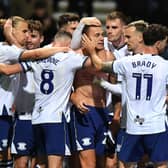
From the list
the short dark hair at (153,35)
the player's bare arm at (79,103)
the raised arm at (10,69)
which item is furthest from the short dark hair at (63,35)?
the short dark hair at (153,35)

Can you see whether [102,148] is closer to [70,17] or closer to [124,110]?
[124,110]

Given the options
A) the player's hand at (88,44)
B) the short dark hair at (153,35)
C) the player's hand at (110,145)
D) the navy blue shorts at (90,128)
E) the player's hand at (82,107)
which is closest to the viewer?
the short dark hair at (153,35)

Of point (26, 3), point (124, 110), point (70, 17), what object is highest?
point (70, 17)

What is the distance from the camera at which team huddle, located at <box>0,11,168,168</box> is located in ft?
32.9

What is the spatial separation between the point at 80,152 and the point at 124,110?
76 centimetres

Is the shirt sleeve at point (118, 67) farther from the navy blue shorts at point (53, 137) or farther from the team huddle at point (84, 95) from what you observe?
the navy blue shorts at point (53, 137)

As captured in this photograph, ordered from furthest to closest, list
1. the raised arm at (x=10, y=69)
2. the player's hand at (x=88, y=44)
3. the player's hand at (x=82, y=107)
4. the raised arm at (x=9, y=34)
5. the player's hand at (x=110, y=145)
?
the player's hand at (x=110, y=145) < the raised arm at (x=9, y=34) < the player's hand at (x=82, y=107) < the raised arm at (x=10, y=69) < the player's hand at (x=88, y=44)

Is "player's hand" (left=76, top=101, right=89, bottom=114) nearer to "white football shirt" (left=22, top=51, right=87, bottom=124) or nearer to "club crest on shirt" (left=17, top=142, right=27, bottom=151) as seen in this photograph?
"white football shirt" (left=22, top=51, right=87, bottom=124)

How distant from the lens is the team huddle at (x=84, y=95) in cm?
1002

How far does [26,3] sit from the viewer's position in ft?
65.1

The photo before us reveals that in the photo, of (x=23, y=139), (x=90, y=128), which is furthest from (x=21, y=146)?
(x=90, y=128)

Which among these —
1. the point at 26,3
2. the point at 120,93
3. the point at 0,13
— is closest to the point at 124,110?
the point at 120,93

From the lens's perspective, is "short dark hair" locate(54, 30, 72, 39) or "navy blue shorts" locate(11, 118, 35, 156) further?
"navy blue shorts" locate(11, 118, 35, 156)

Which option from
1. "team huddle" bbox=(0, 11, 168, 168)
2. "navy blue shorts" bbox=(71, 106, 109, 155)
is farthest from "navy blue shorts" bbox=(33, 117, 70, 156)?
"navy blue shorts" bbox=(71, 106, 109, 155)
